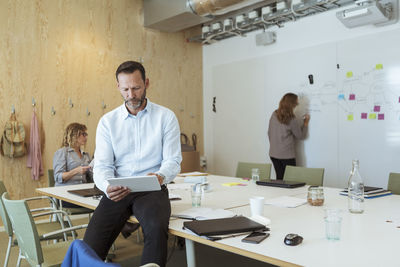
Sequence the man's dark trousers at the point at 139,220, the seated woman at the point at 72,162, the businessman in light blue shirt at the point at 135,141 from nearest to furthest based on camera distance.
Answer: the man's dark trousers at the point at 139,220, the businessman in light blue shirt at the point at 135,141, the seated woman at the point at 72,162

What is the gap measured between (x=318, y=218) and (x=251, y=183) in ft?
4.52

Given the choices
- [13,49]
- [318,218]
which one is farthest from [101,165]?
[13,49]

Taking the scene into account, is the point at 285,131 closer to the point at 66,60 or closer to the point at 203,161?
the point at 203,161

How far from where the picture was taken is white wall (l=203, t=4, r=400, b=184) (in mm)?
4918

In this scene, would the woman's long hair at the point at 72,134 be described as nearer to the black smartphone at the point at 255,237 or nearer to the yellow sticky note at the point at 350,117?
the black smartphone at the point at 255,237

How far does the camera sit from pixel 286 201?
239cm

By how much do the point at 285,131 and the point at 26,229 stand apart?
3.82 metres

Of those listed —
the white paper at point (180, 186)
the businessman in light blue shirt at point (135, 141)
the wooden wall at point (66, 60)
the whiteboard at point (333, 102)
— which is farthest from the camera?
the wooden wall at point (66, 60)

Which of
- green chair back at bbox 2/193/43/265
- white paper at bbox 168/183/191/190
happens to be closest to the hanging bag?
white paper at bbox 168/183/191/190

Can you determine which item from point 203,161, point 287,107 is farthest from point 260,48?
point 203,161

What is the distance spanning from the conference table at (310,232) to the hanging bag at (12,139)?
215 cm

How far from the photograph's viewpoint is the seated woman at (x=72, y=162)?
11.8ft

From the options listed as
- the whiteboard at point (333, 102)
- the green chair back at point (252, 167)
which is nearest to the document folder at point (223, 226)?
the green chair back at point (252, 167)

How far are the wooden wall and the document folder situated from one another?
3.73m
